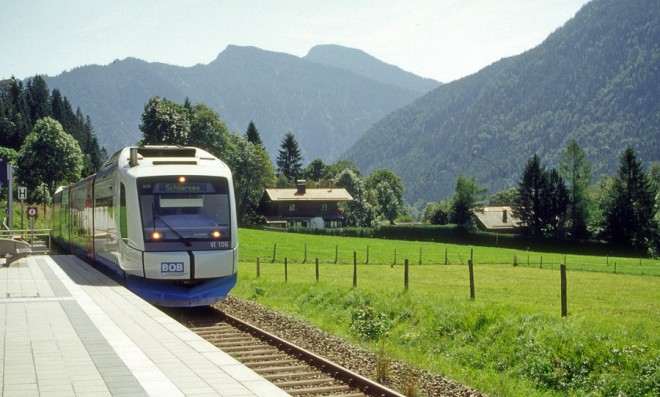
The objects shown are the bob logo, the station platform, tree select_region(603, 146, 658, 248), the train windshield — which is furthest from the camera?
tree select_region(603, 146, 658, 248)

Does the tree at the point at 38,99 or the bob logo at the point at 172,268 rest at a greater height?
the tree at the point at 38,99

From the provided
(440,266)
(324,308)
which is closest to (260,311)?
(324,308)

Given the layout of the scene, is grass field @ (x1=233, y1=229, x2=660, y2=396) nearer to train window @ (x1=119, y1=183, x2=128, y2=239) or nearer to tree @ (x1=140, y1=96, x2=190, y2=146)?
train window @ (x1=119, y1=183, x2=128, y2=239)

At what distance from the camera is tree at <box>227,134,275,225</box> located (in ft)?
339

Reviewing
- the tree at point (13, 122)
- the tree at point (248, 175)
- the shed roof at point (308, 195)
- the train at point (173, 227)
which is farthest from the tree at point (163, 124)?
the train at point (173, 227)

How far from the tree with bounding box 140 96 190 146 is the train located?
62547mm

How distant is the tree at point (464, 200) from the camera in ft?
331

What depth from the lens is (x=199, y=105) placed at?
292 feet

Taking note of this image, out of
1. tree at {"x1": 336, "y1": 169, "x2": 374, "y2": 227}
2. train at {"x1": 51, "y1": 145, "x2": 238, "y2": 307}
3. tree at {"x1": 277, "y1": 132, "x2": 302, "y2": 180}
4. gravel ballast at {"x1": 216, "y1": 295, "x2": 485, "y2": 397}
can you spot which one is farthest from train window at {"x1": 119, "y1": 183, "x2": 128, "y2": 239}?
tree at {"x1": 277, "y1": 132, "x2": 302, "y2": 180}

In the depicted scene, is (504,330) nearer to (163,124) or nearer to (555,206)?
(163,124)

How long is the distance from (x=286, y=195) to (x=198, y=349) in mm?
92612

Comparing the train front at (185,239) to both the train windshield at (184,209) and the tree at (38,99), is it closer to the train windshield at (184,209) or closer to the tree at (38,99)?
the train windshield at (184,209)

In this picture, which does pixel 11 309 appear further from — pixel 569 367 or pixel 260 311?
pixel 569 367

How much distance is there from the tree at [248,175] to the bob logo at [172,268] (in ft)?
276
